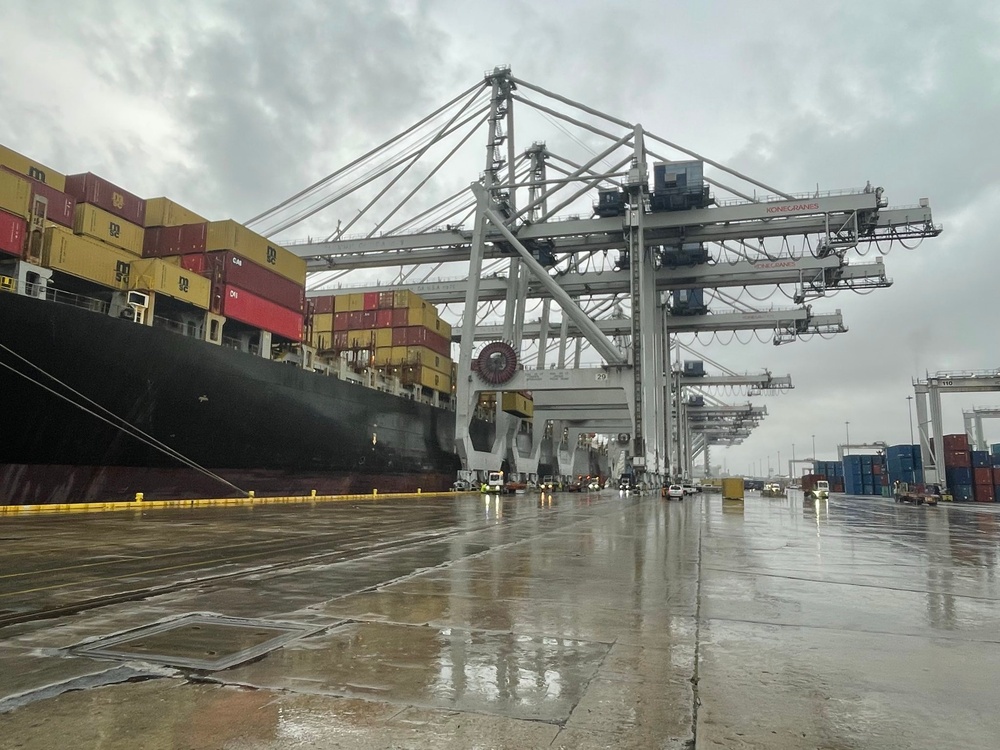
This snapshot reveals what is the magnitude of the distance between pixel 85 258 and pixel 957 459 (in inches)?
2308

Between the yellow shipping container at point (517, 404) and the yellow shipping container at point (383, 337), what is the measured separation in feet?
31.4

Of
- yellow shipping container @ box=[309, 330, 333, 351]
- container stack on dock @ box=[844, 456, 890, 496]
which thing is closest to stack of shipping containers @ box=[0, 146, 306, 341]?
yellow shipping container @ box=[309, 330, 333, 351]

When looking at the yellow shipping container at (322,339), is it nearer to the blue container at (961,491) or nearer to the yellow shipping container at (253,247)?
the yellow shipping container at (253,247)

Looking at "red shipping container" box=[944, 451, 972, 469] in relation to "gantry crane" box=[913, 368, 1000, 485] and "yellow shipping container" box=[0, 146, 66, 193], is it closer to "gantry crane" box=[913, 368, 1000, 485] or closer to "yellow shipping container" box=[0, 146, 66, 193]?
"gantry crane" box=[913, 368, 1000, 485]

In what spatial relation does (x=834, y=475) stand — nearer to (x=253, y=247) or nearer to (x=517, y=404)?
(x=517, y=404)

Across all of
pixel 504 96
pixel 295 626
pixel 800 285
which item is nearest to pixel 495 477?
pixel 800 285

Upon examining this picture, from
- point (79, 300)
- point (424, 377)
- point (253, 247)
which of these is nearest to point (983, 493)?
point (424, 377)

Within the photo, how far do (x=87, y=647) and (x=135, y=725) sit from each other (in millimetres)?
1849

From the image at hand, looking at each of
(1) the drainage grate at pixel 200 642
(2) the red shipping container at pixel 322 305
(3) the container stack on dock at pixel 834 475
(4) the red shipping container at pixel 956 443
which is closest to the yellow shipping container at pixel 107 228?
(2) the red shipping container at pixel 322 305

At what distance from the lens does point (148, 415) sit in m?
22.0

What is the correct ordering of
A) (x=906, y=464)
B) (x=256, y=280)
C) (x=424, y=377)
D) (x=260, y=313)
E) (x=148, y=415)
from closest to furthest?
(x=148, y=415)
(x=256, y=280)
(x=260, y=313)
(x=424, y=377)
(x=906, y=464)

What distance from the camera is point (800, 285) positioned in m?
41.8

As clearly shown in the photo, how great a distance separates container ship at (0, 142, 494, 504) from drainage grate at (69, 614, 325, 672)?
1708 centimetres

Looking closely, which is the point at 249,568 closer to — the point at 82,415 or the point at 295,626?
the point at 295,626
